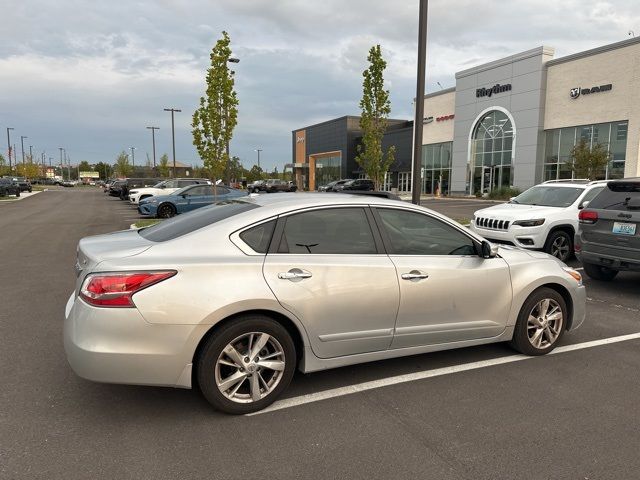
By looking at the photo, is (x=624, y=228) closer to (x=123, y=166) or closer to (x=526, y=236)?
(x=526, y=236)

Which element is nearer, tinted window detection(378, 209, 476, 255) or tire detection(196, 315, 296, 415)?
tire detection(196, 315, 296, 415)

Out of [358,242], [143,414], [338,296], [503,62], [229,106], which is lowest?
[143,414]

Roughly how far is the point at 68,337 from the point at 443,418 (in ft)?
8.61

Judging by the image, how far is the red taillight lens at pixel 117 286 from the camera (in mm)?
3131

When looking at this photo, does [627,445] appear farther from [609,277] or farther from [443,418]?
[609,277]

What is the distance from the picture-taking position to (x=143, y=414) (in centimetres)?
345

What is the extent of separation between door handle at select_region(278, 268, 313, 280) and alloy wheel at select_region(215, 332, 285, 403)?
422mm

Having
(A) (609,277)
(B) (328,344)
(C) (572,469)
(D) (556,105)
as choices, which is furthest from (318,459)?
(D) (556,105)

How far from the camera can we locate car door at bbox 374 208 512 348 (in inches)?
154

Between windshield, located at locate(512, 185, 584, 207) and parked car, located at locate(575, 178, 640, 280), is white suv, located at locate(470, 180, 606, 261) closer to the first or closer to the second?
windshield, located at locate(512, 185, 584, 207)

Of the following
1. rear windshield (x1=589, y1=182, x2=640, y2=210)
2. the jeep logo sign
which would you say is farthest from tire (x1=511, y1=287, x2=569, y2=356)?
the jeep logo sign

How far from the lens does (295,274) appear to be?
3488mm

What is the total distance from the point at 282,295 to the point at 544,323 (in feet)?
8.88

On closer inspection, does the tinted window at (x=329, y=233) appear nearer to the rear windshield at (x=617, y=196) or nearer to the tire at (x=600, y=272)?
the rear windshield at (x=617, y=196)
